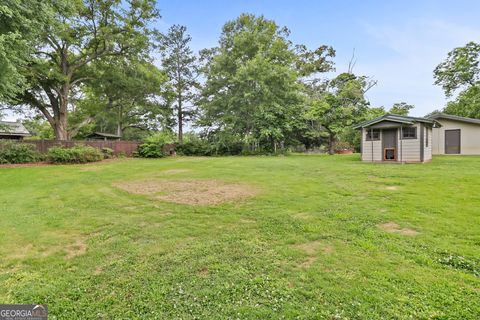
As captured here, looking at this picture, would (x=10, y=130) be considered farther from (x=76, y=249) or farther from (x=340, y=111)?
(x=340, y=111)

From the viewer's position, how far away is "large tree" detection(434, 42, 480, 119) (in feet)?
67.3

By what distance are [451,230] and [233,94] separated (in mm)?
20130

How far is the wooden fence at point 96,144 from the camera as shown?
49.6 ft

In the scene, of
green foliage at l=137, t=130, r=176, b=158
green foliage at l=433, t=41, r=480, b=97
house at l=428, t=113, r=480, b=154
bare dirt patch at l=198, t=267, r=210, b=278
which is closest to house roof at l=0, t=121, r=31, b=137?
green foliage at l=137, t=130, r=176, b=158

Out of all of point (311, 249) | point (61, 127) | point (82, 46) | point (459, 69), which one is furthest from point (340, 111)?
point (61, 127)

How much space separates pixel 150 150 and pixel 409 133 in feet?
55.0

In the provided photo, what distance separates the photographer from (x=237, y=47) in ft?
74.4

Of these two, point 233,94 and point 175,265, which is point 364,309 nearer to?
point 175,265

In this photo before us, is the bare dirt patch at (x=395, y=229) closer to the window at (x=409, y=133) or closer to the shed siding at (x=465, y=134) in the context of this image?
the window at (x=409, y=133)

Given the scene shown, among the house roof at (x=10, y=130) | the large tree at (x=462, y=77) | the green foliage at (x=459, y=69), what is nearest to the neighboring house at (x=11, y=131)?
the house roof at (x=10, y=130)

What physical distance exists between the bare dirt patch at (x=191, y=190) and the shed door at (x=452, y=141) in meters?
15.7

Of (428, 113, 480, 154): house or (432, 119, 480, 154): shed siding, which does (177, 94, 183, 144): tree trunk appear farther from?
(432, 119, 480, 154): shed siding

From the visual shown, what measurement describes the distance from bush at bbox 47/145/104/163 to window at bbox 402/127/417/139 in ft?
55.8

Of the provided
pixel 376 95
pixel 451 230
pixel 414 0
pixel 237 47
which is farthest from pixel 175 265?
pixel 376 95
